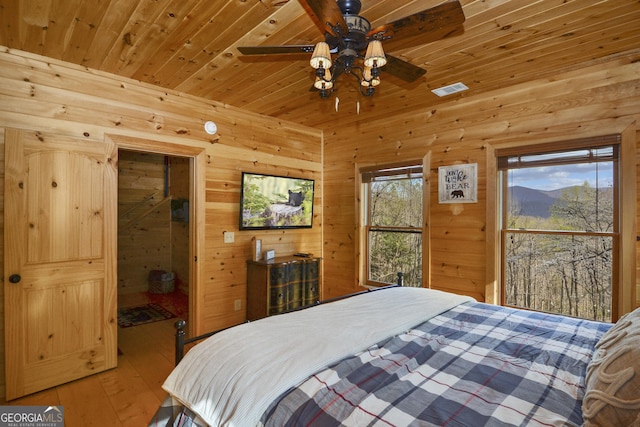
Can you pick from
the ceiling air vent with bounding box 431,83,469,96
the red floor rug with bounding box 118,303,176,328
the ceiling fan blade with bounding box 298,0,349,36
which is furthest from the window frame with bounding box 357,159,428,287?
the red floor rug with bounding box 118,303,176,328

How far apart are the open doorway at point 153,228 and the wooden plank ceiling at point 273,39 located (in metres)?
2.60

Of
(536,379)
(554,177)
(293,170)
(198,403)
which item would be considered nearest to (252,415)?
(198,403)

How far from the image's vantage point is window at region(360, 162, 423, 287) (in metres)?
3.73

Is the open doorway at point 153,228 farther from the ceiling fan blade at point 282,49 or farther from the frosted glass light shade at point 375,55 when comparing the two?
the frosted glass light shade at point 375,55

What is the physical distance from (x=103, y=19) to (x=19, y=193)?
1413mm

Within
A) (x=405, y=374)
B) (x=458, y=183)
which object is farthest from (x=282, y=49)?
(x=458, y=183)

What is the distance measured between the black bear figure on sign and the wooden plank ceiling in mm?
1390

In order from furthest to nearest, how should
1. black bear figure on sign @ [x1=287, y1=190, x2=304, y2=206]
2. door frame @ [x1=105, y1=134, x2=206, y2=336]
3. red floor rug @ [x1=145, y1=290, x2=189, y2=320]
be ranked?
red floor rug @ [x1=145, y1=290, x2=189, y2=320] < black bear figure on sign @ [x1=287, y1=190, x2=304, y2=206] < door frame @ [x1=105, y1=134, x2=206, y2=336]

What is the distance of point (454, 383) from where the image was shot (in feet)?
3.94

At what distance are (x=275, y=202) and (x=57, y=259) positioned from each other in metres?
2.16

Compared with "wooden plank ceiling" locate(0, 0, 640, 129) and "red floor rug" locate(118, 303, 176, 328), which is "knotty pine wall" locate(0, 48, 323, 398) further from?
"red floor rug" locate(118, 303, 176, 328)

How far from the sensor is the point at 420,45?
7.48 feet

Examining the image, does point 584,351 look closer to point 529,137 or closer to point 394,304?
point 394,304

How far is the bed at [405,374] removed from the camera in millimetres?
999
